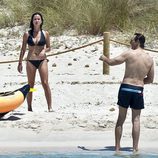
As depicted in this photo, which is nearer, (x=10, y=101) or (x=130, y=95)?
(x=130, y=95)

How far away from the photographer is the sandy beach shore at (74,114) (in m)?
8.31

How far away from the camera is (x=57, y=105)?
11195 mm

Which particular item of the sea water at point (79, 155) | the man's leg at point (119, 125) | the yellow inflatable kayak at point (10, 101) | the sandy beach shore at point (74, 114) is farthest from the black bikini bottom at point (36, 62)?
the man's leg at point (119, 125)

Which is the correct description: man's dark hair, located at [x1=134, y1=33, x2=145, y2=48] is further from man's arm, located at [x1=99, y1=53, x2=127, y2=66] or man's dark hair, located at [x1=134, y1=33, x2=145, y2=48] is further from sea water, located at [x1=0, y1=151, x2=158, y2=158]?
sea water, located at [x1=0, y1=151, x2=158, y2=158]

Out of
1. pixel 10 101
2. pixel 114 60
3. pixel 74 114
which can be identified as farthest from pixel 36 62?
pixel 114 60

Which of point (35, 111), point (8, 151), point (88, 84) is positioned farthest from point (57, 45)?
point (8, 151)

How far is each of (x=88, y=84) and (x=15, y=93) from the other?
3.40m

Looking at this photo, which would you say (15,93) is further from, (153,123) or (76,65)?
(76,65)

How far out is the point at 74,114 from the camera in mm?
9695

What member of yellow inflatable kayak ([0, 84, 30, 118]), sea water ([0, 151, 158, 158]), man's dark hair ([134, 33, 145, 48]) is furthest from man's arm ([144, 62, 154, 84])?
yellow inflatable kayak ([0, 84, 30, 118])

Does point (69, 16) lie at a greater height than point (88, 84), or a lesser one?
greater

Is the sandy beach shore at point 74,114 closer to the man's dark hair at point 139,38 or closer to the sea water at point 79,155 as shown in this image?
the sea water at point 79,155

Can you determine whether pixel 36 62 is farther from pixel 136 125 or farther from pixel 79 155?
pixel 136 125

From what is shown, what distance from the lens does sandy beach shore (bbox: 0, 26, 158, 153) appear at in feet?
27.3
